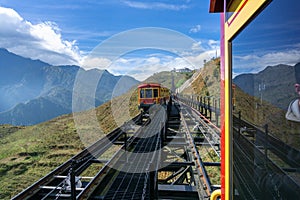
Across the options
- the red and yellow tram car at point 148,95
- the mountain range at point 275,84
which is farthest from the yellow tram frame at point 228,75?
the red and yellow tram car at point 148,95

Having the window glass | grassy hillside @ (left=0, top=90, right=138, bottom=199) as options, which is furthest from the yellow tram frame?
grassy hillside @ (left=0, top=90, right=138, bottom=199)

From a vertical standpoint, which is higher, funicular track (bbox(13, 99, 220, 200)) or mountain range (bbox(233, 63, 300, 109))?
→ mountain range (bbox(233, 63, 300, 109))

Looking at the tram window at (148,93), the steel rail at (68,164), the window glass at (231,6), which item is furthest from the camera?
the tram window at (148,93)

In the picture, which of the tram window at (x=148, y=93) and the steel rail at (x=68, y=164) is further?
the tram window at (x=148, y=93)

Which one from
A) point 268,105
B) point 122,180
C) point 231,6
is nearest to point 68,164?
point 122,180

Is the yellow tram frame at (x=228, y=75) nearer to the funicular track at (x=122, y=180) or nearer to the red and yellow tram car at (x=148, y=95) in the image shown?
the funicular track at (x=122, y=180)

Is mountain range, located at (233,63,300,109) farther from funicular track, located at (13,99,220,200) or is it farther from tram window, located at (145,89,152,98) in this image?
tram window, located at (145,89,152,98)

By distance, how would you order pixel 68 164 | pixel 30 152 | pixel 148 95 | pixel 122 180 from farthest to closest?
pixel 148 95
pixel 30 152
pixel 68 164
pixel 122 180

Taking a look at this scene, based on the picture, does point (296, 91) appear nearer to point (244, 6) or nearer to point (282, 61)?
point (282, 61)

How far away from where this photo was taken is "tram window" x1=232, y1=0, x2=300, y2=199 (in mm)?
877

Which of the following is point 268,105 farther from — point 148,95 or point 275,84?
point 148,95

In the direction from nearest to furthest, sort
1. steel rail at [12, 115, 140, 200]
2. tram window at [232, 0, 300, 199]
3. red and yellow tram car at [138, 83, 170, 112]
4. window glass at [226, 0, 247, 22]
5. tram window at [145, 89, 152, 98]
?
1. tram window at [232, 0, 300, 199]
2. window glass at [226, 0, 247, 22]
3. steel rail at [12, 115, 140, 200]
4. red and yellow tram car at [138, 83, 170, 112]
5. tram window at [145, 89, 152, 98]

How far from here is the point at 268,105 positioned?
1071 millimetres

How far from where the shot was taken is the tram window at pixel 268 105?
2.88 feet
